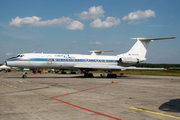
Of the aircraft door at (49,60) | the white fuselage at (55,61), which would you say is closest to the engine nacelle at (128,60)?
the white fuselage at (55,61)

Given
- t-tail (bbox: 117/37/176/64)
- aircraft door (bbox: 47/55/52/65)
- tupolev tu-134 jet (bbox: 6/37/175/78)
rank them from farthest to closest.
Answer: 1. t-tail (bbox: 117/37/176/64)
2. aircraft door (bbox: 47/55/52/65)
3. tupolev tu-134 jet (bbox: 6/37/175/78)

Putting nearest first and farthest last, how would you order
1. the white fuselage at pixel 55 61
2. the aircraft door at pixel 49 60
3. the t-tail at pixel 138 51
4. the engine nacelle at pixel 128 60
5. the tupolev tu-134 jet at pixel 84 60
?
the white fuselage at pixel 55 61, the tupolev tu-134 jet at pixel 84 60, the aircraft door at pixel 49 60, the engine nacelle at pixel 128 60, the t-tail at pixel 138 51

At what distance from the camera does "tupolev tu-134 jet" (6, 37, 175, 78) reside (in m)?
27.6

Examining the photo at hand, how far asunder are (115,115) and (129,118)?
597 mm

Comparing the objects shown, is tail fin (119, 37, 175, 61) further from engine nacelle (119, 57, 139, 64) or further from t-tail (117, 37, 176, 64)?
engine nacelle (119, 57, 139, 64)

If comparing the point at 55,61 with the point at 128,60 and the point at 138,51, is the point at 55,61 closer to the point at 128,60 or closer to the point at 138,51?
the point at 128,60

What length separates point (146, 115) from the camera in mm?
7094

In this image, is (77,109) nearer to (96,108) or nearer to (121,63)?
(96,108)

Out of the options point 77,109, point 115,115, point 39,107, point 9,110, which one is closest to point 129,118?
point 115,115

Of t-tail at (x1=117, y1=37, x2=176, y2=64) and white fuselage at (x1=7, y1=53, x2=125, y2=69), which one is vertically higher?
t-tail at (x1=117, y1=37, x2=176, y2=64)

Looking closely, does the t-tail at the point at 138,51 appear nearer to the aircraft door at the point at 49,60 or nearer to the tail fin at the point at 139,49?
the tail fin at the point at 139,49

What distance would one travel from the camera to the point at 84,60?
3078 centimetres

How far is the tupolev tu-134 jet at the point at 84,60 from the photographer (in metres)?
27.6

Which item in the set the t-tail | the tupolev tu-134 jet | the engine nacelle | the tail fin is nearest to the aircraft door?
the tupolev tu-134 jet
